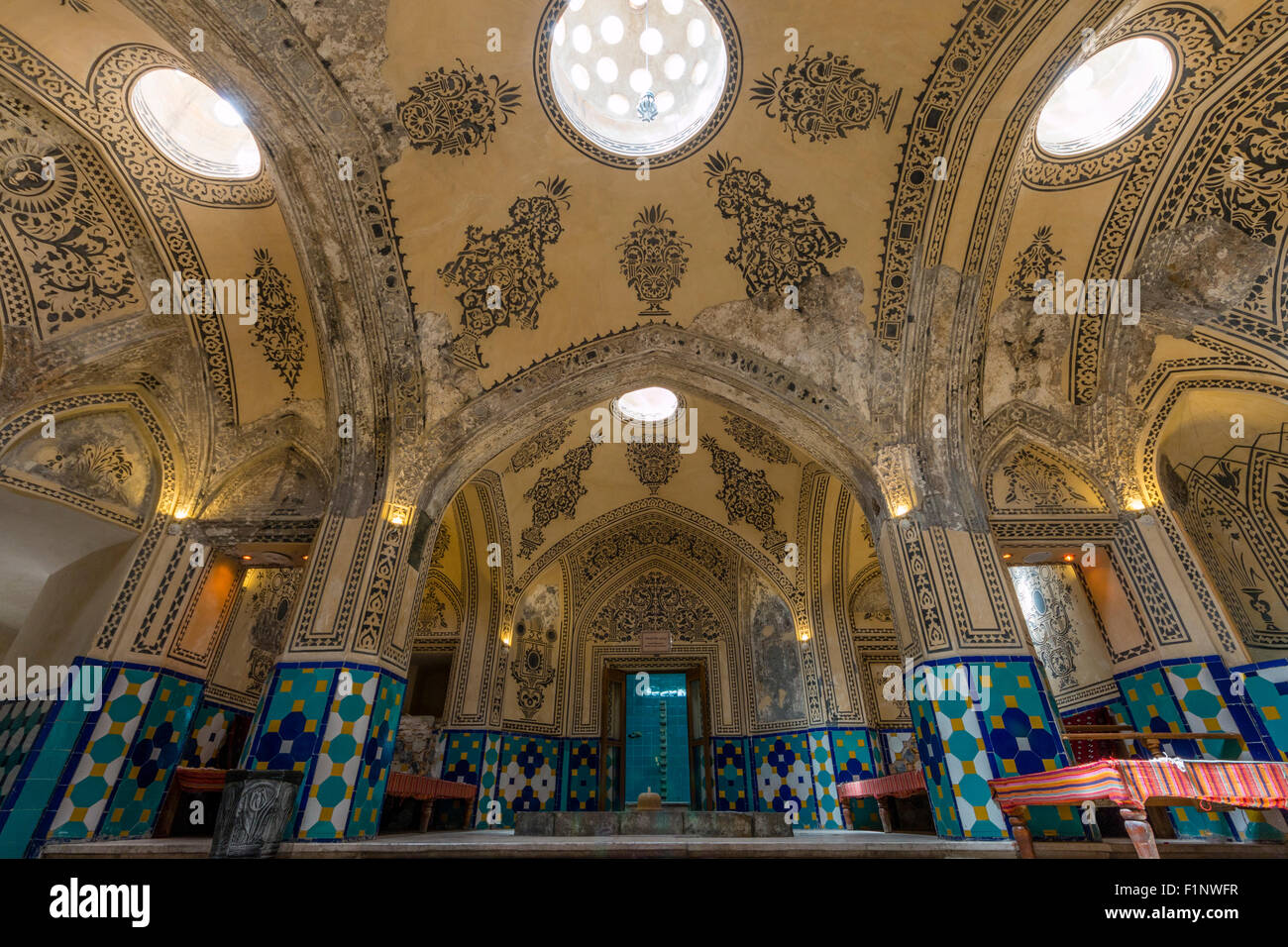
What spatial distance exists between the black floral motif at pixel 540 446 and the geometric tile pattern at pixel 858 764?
6.12 metres

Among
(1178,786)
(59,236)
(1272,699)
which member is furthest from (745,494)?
(59,236)

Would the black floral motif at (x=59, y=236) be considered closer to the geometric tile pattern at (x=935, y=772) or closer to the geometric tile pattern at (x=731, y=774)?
the geometric tile pattern at (x=935, y=772)

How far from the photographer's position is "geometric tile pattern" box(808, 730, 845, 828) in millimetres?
8566

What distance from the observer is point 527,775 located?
374 inches

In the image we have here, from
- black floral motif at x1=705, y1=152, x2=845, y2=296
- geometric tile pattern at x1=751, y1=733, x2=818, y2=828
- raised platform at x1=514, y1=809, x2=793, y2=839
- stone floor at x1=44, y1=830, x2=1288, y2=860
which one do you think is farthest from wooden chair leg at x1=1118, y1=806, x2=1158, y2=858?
geometric tile pattern at x1=751, y1=733, x2=818, y2=828

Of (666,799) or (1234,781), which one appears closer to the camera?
(1234,781)

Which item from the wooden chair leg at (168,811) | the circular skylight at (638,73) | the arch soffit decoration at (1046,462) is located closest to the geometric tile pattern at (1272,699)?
the arch soffit decoration at (1046,462)

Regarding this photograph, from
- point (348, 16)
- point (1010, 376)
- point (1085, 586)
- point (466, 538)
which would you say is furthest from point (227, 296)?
point (1085, 586)

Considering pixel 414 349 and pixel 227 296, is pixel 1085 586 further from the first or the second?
pixel 227 296

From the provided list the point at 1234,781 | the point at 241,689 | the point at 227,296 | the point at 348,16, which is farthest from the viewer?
the point at 241,689

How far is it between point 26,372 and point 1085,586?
1155 centimetres

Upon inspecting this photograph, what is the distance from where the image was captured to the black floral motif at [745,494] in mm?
9594

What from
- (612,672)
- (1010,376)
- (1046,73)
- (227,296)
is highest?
(1046,73)

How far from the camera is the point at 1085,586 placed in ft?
23.0
